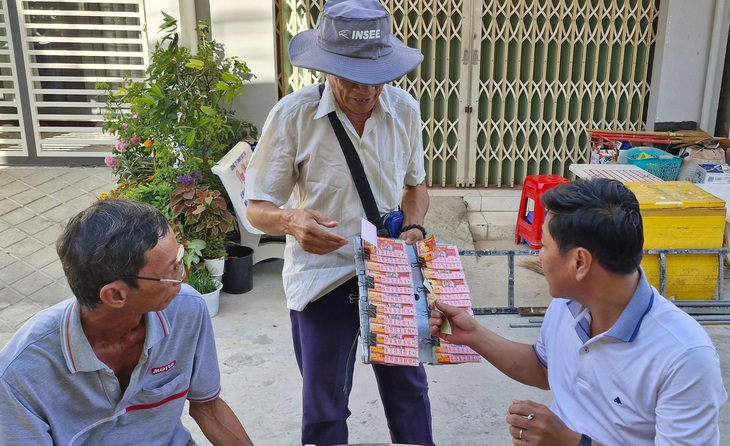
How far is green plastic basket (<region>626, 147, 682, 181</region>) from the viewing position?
17.7ft

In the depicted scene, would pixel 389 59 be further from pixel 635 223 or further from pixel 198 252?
pixel 198 252

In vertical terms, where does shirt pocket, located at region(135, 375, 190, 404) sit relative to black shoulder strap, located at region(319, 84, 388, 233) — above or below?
below

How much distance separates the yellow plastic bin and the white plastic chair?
2450mm

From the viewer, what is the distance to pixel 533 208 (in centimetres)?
548

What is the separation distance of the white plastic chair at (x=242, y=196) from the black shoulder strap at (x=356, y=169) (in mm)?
1903

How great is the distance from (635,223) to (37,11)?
18.6 feet

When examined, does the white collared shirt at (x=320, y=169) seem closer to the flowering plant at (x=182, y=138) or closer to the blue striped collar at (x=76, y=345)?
the blue striped collar at (x=76, y=345)

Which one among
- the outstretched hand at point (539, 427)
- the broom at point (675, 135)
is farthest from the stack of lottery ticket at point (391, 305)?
the broom at point (675, 135)

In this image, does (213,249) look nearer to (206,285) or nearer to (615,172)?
(206,285)

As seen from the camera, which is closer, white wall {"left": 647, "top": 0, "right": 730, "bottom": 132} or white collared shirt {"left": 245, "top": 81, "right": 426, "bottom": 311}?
white collared shirt {"left": 245, "top": 81, "right": 426, "bottom": 311}

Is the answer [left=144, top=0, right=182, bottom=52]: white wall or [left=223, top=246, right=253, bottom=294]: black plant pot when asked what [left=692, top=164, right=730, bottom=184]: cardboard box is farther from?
[left=144, top=0, right=182, bottom=52]: white wall

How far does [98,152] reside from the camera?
6117mm

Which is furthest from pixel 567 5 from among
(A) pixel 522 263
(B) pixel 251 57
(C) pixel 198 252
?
(C) pixel 198 252

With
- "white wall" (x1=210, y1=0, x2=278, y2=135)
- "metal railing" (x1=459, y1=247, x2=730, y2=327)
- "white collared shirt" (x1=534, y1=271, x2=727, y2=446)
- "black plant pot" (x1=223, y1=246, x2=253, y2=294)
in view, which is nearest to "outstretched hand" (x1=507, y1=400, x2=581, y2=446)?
"white collared shirt" (x1=534, y1=271, x2=727, y2=446)
